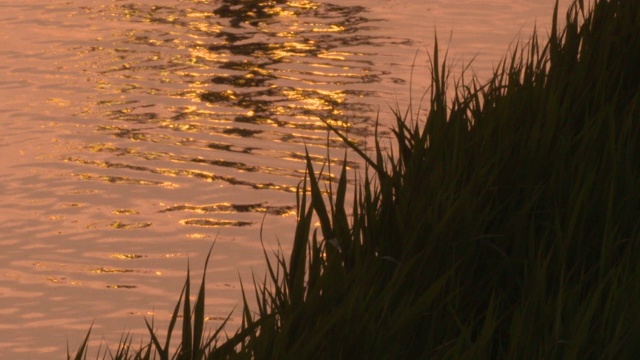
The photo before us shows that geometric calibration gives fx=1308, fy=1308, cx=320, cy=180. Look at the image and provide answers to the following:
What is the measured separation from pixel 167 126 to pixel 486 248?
12.9 ft

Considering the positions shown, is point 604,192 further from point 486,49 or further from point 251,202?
point 486,49

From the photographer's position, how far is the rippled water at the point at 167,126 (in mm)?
4836

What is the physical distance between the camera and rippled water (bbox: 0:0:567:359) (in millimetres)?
4836

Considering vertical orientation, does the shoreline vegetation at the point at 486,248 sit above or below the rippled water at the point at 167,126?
above

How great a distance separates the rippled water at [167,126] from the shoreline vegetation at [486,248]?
373 mm

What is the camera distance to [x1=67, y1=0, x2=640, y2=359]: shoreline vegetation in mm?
2365

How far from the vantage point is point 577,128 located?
11.7 feet

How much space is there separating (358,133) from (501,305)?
382cm

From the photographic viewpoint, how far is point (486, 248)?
3.00m

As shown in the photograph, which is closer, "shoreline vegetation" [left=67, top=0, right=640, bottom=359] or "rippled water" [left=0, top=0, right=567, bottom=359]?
"shoreline vegetation" [left=67, top=0, right=640, bottom=359]

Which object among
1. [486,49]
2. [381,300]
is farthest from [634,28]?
[486,49]

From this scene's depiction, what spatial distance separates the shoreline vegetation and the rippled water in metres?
0.37

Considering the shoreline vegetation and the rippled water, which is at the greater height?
the shoreline vegetation

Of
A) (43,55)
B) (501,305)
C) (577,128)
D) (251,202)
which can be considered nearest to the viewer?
(501,305)
